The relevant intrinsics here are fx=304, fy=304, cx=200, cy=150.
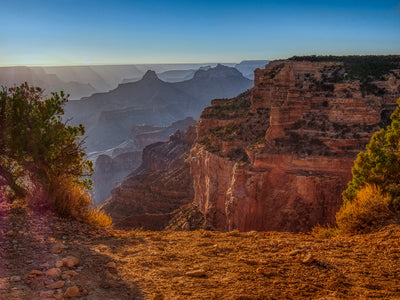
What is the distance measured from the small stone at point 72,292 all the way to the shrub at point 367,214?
6.98 metres

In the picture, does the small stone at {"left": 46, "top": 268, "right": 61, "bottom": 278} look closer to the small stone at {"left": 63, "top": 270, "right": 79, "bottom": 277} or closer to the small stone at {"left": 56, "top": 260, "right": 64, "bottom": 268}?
the small stone at {"left": 63, "top": 270, "right": 79, "bottom": 277}

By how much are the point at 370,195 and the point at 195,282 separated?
603 cm

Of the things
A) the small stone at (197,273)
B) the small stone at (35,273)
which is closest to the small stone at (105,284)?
the small stone at (35,273)

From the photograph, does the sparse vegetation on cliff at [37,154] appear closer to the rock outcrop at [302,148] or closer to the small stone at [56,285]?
the small stone at [56,285]

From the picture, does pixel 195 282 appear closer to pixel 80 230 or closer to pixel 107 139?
pixel 80 230

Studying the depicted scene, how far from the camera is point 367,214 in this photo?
26.8ft

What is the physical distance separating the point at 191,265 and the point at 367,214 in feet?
16.6

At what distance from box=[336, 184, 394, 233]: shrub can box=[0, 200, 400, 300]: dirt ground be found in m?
0.57

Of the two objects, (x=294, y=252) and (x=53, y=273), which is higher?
(x=53, y=273)

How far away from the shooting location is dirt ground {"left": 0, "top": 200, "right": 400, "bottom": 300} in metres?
4.91

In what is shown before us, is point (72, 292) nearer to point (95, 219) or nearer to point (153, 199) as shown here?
point (95, 219)

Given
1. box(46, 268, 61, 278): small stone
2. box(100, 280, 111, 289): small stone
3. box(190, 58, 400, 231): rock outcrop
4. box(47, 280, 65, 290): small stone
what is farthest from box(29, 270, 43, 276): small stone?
box(190, 58, 400, 231): rock outcrop

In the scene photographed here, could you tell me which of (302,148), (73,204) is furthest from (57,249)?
(302,148)

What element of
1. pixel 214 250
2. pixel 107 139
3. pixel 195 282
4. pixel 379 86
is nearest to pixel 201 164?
pixel 379 86
